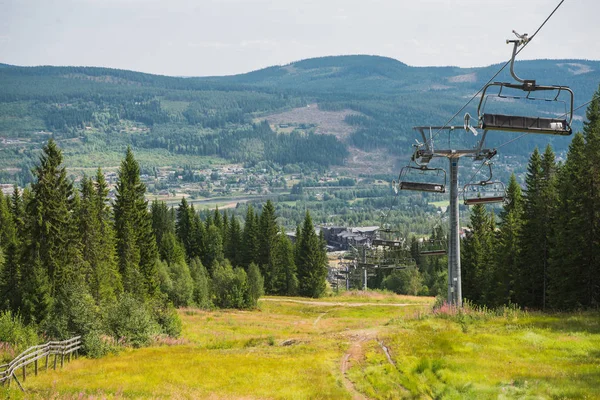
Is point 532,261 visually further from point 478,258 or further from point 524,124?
point 524,124

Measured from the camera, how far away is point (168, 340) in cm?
4431

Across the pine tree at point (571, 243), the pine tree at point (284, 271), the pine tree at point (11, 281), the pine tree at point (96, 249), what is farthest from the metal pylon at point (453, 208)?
the pine tree at point (284, 271)

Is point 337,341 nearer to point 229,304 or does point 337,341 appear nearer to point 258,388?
point 258,388

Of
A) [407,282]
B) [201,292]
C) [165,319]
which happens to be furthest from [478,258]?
[407,282]

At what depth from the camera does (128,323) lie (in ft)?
136

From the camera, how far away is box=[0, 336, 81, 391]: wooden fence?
84.5 feet

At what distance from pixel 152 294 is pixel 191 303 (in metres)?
15.9

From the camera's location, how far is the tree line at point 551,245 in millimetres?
46188

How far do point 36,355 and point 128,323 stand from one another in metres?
11.7

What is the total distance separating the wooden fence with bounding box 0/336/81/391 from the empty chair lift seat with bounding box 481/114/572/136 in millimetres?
19498

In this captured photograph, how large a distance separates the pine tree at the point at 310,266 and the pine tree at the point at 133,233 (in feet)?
150

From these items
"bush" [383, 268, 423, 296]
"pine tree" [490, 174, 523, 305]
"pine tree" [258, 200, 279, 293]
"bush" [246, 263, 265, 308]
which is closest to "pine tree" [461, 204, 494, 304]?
"pine tree" [490, 174, 523, 305]

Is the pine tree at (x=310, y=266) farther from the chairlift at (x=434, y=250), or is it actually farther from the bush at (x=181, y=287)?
the bush at (x=181, y=287)

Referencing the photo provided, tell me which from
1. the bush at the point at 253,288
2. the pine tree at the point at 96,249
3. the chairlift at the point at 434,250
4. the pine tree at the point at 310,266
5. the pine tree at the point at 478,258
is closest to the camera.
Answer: the chairlift at the point at 434,250
